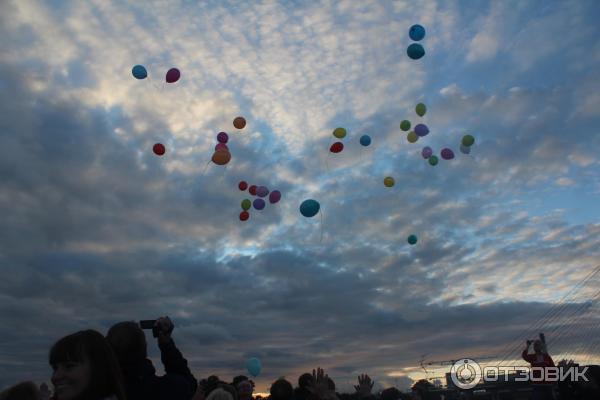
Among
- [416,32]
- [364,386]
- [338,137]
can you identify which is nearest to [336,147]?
[338,137]

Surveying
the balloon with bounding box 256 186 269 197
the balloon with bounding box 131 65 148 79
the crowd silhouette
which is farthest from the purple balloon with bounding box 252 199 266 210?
the crowd silhouette

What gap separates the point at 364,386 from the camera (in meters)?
4.53

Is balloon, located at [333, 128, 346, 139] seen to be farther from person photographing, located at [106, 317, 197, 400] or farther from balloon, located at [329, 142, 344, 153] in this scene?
person photographing, located at [106, 317, 197, 400]

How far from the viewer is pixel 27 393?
3709 mm

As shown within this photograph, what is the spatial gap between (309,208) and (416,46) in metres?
5.13

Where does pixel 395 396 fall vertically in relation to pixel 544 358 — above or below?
below

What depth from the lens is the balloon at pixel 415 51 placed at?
1295 centimetres

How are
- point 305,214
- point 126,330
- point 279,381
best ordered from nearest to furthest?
point 126,330, point 279,381, point 305,214

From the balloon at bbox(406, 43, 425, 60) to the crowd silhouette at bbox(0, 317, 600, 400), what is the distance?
9.30 meters

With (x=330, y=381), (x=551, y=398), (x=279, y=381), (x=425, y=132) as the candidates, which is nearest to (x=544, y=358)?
(x=551, y=398)

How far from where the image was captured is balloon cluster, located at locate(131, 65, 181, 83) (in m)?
12.3

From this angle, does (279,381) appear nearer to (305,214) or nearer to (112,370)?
(112,370)

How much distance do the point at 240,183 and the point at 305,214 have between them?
2.82m

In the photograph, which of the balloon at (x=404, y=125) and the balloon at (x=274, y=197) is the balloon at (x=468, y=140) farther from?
the balloon at (x=274, y=197)
